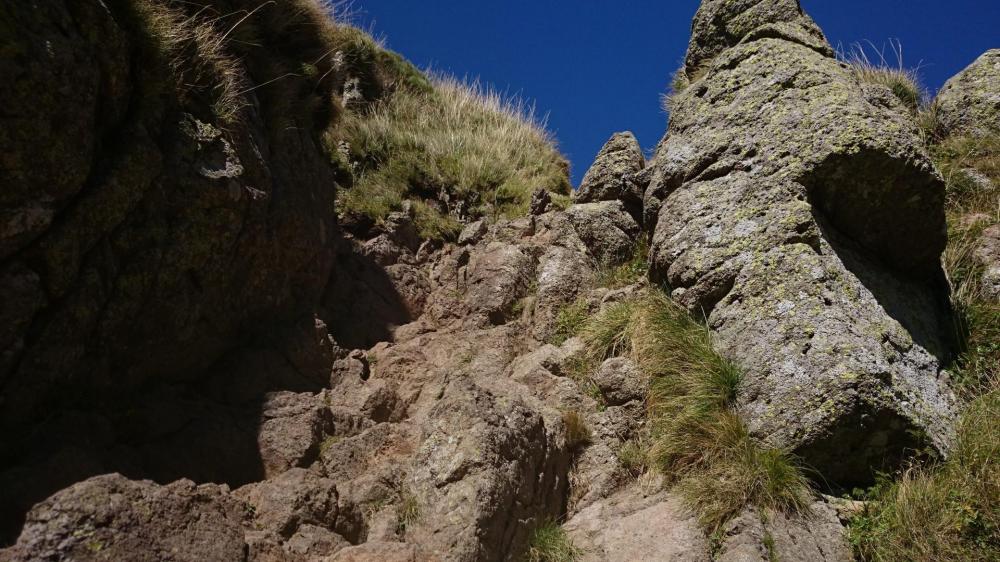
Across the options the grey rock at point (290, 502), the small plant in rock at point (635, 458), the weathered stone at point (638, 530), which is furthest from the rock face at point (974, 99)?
the grey rock at point (290, 502)

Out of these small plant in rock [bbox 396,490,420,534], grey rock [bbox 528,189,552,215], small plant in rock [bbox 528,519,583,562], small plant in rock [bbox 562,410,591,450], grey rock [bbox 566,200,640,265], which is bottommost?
small plant in rock [bbox 528,519,583,562]

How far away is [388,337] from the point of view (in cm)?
761

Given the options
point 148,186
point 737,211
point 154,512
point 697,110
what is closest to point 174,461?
point 154,512

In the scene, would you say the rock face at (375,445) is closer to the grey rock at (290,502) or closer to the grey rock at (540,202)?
the grey rock at (290,502)

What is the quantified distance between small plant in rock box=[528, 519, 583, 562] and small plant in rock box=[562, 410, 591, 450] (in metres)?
0.82

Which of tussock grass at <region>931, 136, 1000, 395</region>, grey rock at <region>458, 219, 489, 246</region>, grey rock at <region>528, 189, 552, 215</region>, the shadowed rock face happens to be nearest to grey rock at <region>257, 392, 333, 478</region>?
the shadowed rock face

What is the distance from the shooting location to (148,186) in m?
5.20

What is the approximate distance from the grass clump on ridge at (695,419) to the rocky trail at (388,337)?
0.30ft

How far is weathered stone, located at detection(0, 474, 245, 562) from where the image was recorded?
359 centimetres

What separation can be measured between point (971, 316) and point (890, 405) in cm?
205

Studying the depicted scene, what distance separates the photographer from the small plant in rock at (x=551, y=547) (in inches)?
201

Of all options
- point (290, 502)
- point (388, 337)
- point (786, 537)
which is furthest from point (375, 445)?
point (786, 537)

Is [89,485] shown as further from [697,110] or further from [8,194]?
[697,110]

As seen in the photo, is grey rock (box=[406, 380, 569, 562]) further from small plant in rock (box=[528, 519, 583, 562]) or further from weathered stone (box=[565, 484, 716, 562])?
weathered stone (box=[565, 484, 716, 562])
